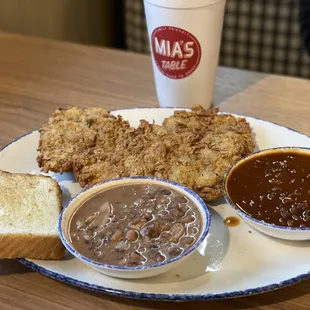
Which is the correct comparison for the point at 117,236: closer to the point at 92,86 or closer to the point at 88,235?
the point at 88,235

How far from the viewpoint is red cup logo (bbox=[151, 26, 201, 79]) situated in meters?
2.00

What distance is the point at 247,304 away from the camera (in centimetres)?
136

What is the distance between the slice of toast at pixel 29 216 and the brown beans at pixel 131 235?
0.19 m

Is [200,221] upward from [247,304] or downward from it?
upward

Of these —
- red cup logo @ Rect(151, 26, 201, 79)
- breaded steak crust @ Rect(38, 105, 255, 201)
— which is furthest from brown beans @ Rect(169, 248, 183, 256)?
red cup logo @ Rect(151, 26, 201, 79)

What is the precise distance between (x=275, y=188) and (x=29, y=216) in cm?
67

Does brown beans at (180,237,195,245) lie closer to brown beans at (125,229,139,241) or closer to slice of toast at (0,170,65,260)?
brown beans at (125,229,139,241)

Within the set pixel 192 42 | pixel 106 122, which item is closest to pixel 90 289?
pixel 106 122

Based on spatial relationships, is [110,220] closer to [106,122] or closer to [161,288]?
[161,288]

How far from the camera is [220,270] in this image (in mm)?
1405

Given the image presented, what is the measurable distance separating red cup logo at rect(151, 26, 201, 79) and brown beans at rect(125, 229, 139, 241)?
891 millimetres

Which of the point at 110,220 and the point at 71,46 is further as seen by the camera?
the point at 71,46

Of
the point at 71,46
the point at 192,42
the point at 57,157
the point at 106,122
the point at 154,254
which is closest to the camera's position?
the point at 154,254

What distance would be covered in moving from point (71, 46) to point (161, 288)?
1836 millimetres
